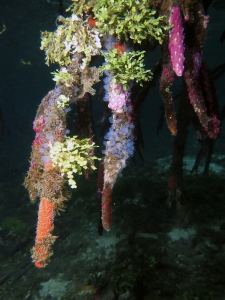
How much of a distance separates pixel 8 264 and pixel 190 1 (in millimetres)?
7761

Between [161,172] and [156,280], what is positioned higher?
[161,172]

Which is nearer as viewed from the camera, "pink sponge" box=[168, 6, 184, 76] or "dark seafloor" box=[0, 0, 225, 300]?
"pink sponge" box=[168, 6, 184, 76]

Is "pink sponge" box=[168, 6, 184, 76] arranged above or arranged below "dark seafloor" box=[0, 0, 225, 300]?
above

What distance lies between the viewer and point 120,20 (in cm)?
241

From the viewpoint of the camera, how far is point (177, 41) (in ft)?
7.39

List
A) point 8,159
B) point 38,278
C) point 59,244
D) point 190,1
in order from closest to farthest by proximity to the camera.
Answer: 1. point 190,1
2. point 38,278
3. point 59,244
4. point 8,159

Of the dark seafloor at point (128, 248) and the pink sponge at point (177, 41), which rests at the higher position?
the pink sponge at point (177, 41)

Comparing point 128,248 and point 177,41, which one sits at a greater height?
point 177,41

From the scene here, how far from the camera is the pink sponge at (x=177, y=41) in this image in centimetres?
221

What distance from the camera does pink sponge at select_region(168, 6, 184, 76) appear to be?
221 cm

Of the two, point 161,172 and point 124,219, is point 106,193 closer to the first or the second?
point 124,219

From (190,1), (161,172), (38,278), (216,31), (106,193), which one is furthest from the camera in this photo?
(216,31)

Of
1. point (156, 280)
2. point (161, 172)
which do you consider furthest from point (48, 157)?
point (161, 172)

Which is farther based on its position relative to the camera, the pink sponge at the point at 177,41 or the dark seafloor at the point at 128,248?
the dark seafloor at the point at 128,248
